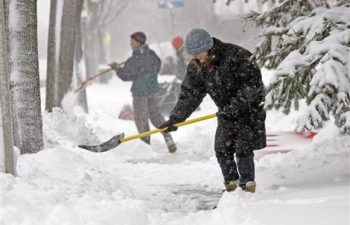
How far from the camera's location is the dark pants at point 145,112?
33.3ft

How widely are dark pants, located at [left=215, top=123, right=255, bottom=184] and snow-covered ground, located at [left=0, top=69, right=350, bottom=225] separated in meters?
0.23

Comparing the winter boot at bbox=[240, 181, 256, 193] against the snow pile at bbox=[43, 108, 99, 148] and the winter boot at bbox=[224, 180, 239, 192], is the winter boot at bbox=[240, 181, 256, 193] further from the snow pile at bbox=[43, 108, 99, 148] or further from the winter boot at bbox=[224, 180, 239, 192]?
the snow pile at bbox=[43, 108, 99, 148]

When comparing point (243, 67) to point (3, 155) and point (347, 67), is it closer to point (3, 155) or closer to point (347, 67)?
point (347, 67)

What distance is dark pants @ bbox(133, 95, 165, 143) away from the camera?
10.1 m

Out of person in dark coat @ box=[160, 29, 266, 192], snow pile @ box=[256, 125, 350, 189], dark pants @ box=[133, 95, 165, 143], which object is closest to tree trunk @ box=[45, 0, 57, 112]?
dark pants @ box=[133, 95, 165, 143]

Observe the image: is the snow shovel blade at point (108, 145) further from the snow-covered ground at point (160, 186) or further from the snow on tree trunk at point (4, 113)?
the snow on tree trunk at point (4, 113)

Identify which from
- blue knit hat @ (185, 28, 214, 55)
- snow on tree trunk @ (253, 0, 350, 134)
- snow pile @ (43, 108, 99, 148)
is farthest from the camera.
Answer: snow pile @ (43, 108, 99, 148)

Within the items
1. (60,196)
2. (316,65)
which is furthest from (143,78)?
(60,196)

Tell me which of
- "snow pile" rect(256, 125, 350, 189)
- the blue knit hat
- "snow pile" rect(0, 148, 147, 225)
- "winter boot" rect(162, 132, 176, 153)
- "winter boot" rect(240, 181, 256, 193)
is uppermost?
the blue knit hat

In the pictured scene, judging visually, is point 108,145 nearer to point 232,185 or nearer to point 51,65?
point 232,185

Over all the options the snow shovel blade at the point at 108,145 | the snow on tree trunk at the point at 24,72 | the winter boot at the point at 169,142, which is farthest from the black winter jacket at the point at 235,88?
the winter boot at the point at 169,142

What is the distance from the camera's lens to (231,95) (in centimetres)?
578

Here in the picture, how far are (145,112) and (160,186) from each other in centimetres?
320

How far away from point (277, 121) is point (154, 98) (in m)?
3.30
